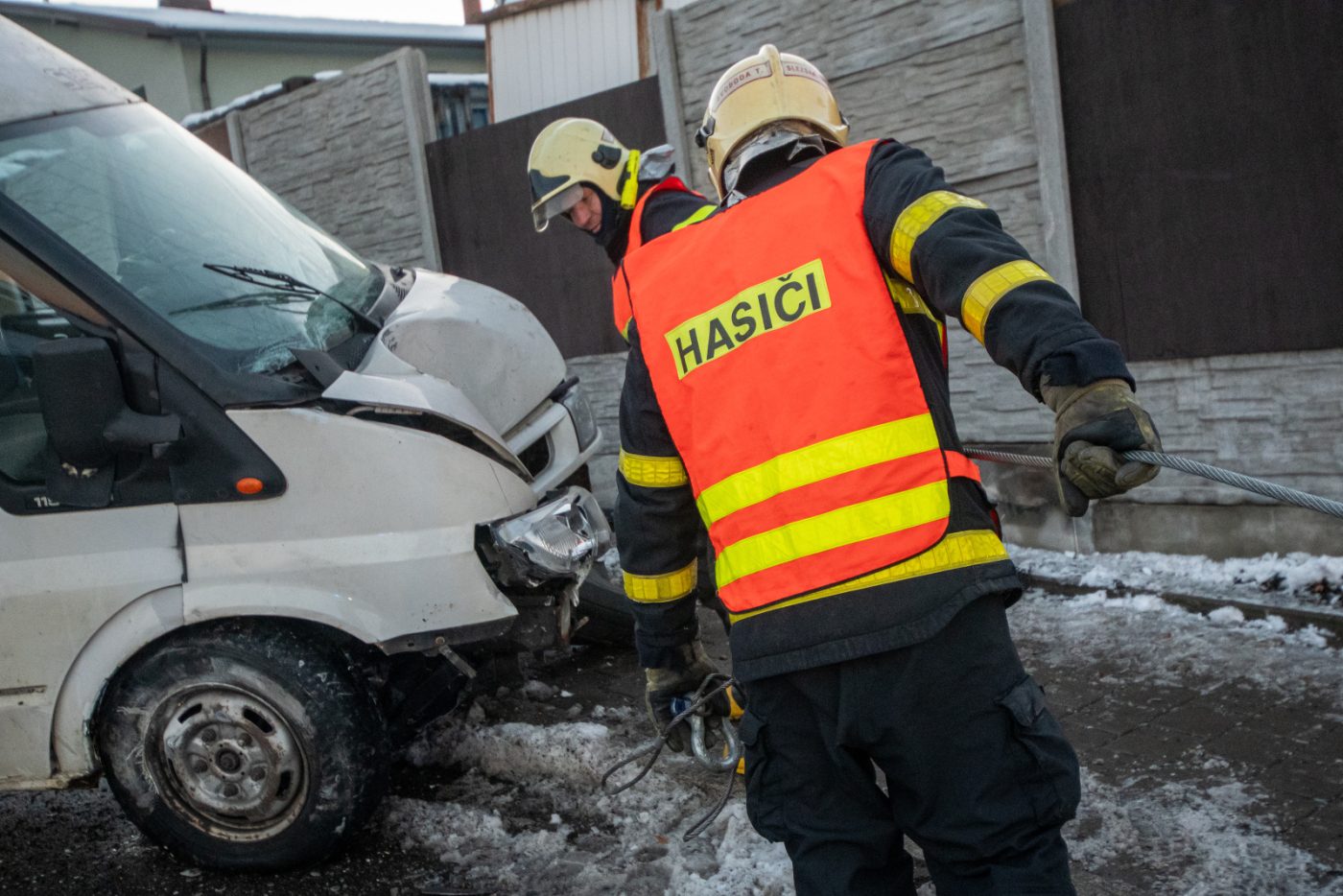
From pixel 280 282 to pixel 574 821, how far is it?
204cm

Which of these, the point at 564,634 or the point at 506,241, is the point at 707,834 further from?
the point at 506,241

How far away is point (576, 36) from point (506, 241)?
1804 millimetres

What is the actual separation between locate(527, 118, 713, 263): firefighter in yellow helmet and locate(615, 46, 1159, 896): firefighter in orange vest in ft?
7.27

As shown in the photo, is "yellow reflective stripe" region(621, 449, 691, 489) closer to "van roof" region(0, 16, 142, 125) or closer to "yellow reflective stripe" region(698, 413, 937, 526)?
"yellow reflective stripe" region(698, 413, 937, 526)

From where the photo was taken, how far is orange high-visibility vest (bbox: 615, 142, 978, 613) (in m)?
1.90

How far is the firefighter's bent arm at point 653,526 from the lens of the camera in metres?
2.33

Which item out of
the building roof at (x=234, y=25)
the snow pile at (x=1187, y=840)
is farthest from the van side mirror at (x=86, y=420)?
the building roof at (x=234, y=25)

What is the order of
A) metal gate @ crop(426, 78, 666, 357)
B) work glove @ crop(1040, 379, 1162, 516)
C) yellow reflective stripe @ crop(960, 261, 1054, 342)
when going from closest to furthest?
work glove @ crop(1040, 379, 1162, 516) < yellow reflective stripe @ crop(960, 261, 1054, 342) < metal gate @ crop(426, 78, 666, 357)

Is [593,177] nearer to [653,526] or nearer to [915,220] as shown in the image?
[653,526]

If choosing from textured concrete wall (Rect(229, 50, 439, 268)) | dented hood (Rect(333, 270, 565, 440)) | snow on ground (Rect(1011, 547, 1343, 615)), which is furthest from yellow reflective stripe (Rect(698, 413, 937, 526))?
textured concrete wall (Rect(229, 50, 439, 268))

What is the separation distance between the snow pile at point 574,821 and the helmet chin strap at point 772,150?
6.29 feet

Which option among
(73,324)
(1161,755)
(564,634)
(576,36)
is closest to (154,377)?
(73,324)

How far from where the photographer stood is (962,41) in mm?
5594

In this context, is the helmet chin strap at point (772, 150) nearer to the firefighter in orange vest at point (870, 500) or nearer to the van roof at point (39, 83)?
the firefighter in orange vest at point (870, 500)
